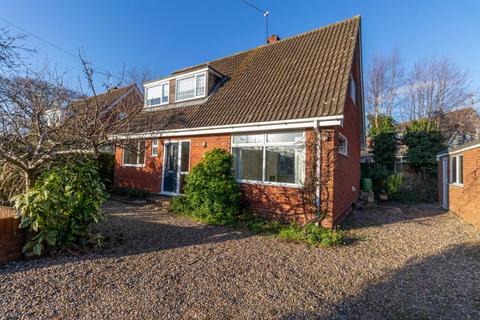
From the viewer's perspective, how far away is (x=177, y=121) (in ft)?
33.3

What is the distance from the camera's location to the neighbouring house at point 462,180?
795cm

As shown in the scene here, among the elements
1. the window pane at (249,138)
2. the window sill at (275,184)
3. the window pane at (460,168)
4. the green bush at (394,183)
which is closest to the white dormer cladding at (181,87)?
the window pane at (249,138)

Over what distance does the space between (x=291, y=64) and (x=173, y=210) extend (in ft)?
23.4

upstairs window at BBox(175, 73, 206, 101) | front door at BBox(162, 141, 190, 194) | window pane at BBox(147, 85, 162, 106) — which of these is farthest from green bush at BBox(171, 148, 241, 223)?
window pane at BBox(147, 85, 162, 106)

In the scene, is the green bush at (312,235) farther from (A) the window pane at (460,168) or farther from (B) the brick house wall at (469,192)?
(A) the window pane at (460,168)

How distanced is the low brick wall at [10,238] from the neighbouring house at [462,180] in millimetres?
11813

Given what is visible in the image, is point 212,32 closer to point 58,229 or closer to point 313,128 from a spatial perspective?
point 313,128

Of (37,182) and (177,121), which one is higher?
(177,121)

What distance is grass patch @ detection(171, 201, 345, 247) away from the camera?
18.7ft

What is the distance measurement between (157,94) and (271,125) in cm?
805

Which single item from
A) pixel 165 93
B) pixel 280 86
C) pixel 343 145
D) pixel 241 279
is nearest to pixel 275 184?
pixel 343 145

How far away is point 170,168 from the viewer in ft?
33.9

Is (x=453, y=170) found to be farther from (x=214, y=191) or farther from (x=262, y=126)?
(x=214, y=191)

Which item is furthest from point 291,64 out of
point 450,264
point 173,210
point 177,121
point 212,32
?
point 212,32
